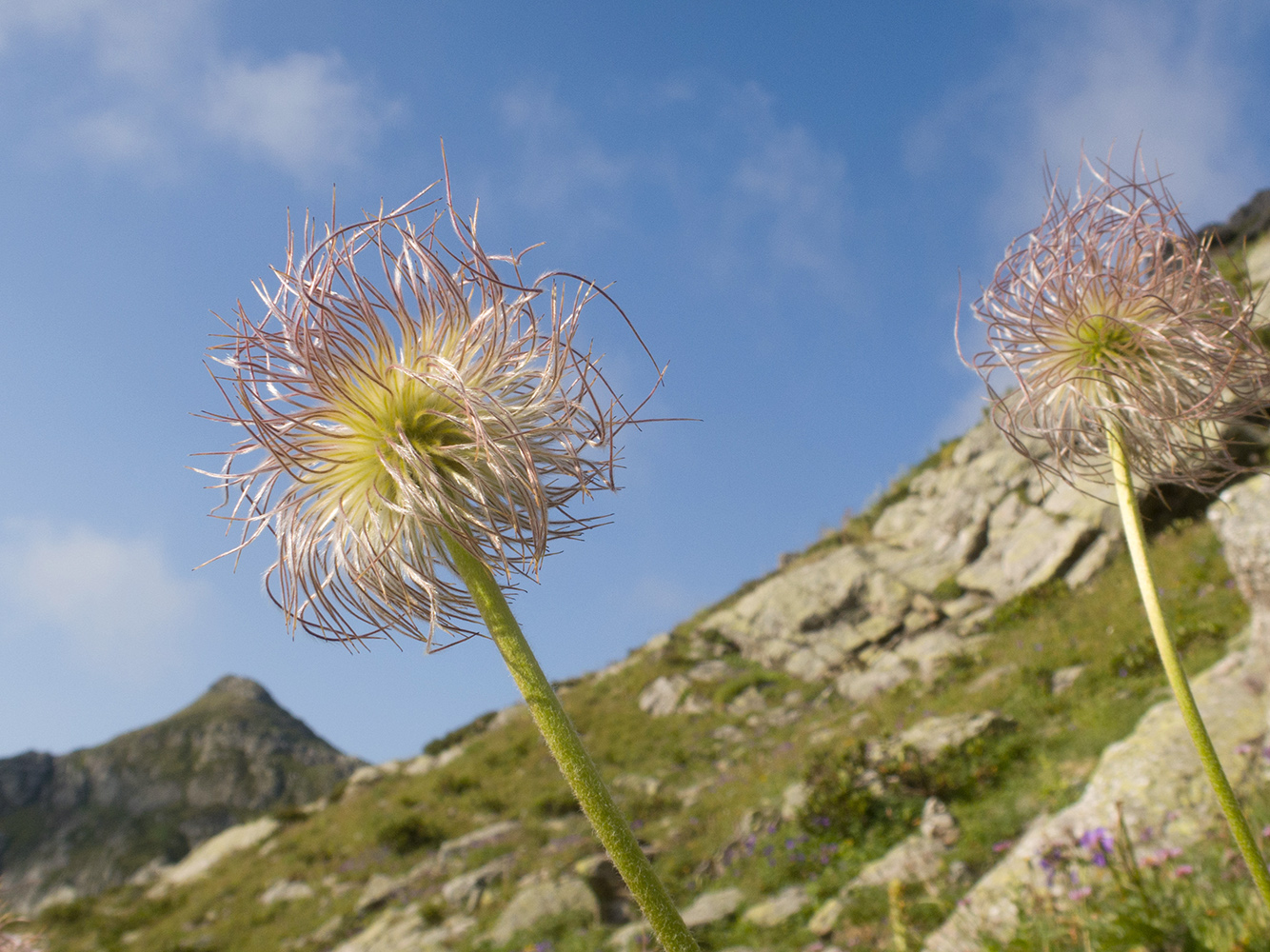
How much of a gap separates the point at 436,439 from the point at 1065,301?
75.0 inches

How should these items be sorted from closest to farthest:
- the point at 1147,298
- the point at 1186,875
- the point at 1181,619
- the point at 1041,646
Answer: the point at 1147,298
the point at 1186,875
the point at 1181,619
the point at 1041,646

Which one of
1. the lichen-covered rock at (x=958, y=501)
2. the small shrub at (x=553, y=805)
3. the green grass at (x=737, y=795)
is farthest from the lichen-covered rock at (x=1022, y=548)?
the small shrub at (x=553, y=805)

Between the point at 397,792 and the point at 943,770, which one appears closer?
the point at 943,770

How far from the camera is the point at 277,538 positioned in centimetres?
203

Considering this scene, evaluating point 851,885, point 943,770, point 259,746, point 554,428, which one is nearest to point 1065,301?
point 554,428

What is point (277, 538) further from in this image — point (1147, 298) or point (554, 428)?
point (1147, 298)

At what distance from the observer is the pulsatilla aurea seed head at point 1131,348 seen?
2301 mm

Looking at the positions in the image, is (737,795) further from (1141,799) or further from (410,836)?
(1141,799)

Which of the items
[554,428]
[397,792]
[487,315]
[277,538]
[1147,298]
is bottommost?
[1147,298]

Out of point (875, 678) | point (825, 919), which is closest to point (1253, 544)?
point (825, 919)

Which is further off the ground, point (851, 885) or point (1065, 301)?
point (1065, 301)

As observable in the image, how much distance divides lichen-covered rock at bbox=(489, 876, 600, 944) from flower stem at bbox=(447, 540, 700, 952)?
10.9 meters

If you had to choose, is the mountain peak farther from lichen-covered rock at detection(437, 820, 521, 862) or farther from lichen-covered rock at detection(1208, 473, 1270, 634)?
lichen-covered rock at detection(1208, 473, 1270, 634)

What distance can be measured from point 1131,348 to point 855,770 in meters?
10.3
